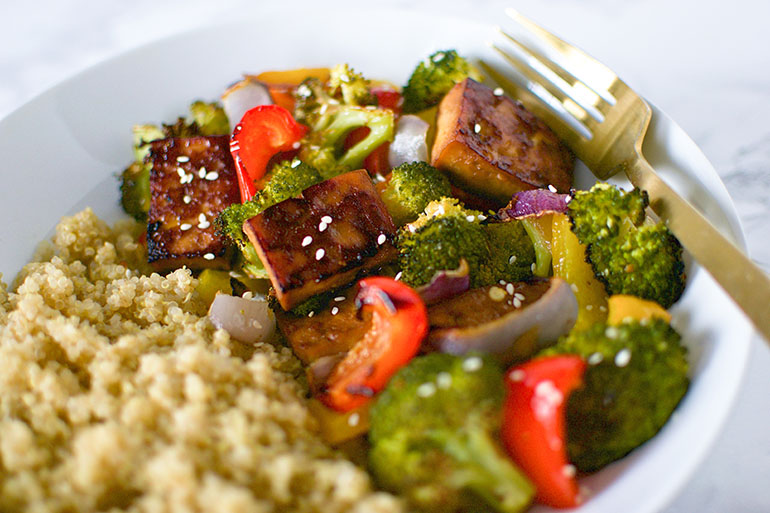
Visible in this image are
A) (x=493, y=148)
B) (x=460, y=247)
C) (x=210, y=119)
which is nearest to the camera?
(x=460, y=247)

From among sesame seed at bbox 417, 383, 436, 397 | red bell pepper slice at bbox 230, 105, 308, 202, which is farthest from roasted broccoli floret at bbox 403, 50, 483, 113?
sesame seed at bbox 417, 383, 436, 397

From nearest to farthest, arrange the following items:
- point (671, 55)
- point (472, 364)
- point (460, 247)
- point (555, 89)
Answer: point (472, 364) < point (460, 247) < point (555, 89) < point (671, 55)

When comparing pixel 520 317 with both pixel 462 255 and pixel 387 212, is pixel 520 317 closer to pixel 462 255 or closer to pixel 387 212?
pixel 462 255

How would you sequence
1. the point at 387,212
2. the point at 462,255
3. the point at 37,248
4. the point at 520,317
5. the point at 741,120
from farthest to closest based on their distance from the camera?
1. the point at 741,120
2. the point at 37,248
3. the point at 387,212
4. the point at 462,255
5. the point at 520,317

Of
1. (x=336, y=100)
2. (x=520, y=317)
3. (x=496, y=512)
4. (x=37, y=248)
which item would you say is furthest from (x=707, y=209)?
(x=37, y=248)

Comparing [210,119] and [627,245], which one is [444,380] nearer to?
[627,245]

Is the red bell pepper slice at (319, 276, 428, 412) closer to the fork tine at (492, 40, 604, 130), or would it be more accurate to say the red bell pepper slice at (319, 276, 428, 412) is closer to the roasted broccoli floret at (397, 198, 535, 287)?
the roasted broccoli floret at (397, 198, 535, 287)

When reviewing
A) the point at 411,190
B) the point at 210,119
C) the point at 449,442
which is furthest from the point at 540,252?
the point at 210,119
